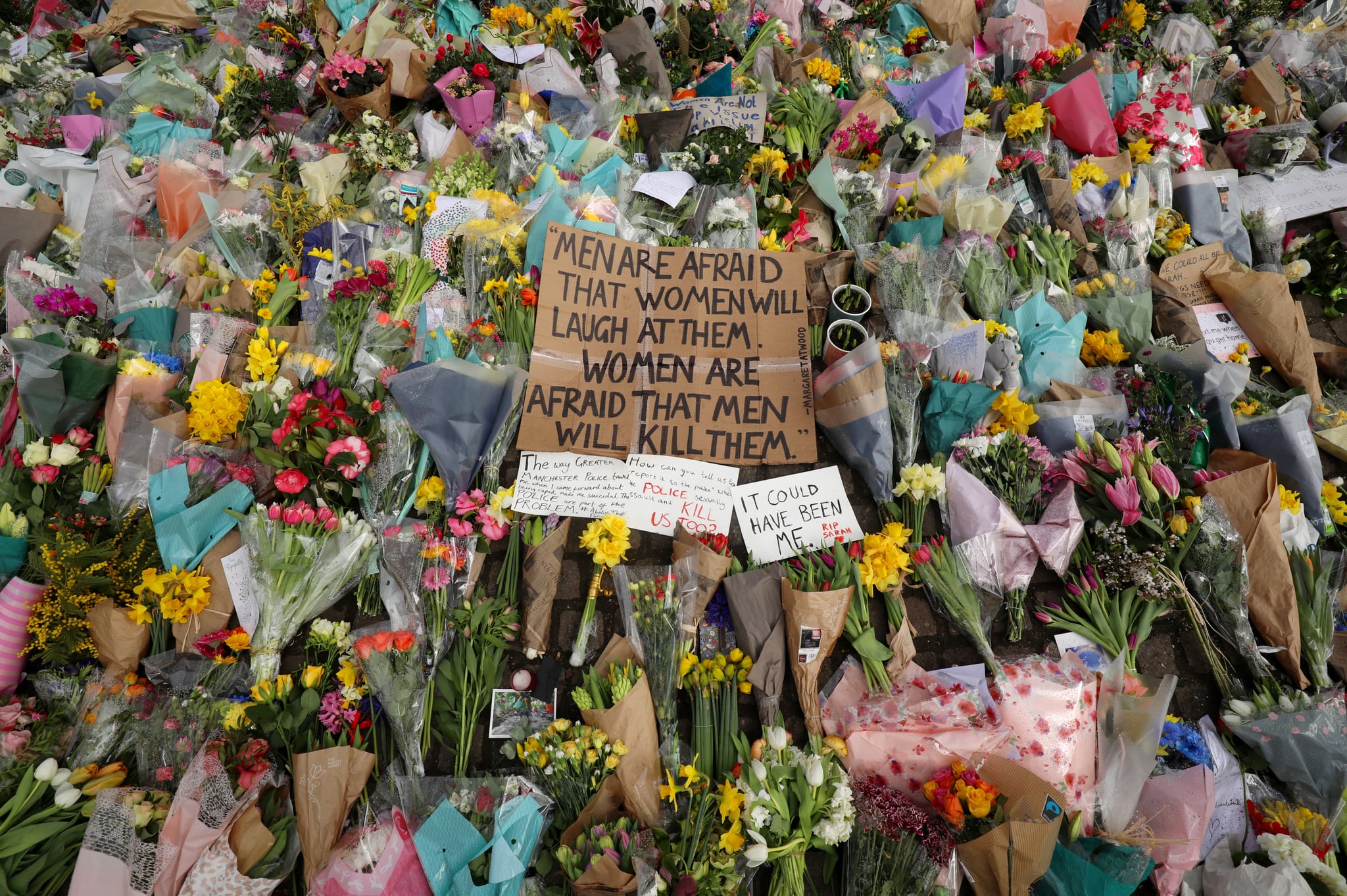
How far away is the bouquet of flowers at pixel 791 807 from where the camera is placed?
68.3 inches

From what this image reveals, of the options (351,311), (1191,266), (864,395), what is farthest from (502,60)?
(1191,266)

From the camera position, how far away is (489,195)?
2953mm

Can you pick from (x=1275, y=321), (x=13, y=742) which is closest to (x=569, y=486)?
(x=13, y=742)

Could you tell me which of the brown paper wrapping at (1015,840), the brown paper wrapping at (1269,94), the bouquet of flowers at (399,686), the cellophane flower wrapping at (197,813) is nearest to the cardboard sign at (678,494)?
the bouquet of flowers at (399,686)

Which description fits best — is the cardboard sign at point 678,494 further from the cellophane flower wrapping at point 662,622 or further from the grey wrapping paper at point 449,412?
the grey wrapping paper at point 449,412

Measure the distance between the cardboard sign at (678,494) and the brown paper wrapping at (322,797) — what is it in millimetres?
1118

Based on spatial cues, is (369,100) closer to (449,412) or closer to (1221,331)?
(449,412)

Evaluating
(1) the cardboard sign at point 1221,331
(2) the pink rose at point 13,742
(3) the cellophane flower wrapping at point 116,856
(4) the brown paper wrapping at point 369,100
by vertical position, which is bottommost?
(3) the cellophane flower wrapping at point 116,856

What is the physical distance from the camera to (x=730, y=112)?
3.35 metres

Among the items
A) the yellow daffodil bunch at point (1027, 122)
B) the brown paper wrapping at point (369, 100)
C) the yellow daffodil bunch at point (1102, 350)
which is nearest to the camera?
the yellow daffodil bunch at point (1102, 350)

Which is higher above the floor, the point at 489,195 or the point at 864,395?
the point at 489,195

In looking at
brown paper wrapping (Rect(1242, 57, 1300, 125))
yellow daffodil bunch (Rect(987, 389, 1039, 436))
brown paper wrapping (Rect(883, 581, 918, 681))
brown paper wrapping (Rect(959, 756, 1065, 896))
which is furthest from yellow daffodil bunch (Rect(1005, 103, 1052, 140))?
brown paper wrapping (Rect(959, 756, 1065, 896))

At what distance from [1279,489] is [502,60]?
13.4 feet

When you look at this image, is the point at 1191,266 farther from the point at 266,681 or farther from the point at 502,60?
the point at 266,681
